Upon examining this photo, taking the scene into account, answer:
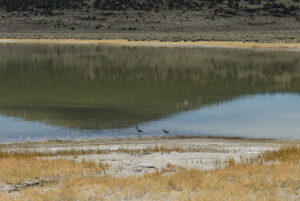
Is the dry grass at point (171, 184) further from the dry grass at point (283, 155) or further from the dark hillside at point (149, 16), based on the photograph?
the dark hillside at point (149, 16)

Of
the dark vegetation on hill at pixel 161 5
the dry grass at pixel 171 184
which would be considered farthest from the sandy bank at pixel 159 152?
the dark vegetation on hill at pixel 161 5

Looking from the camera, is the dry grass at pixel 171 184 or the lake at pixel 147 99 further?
the lake at pixel 147 99

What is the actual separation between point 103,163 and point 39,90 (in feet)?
61.7

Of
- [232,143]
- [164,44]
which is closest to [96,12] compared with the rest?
[164,44]

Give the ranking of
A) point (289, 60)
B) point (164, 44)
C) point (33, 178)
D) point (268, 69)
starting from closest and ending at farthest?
point (33, 178)
point (268, 69)
point (289, 60)
point (164, 44)

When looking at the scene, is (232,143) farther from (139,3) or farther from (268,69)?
(139,3)

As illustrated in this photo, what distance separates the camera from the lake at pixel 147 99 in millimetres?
18812

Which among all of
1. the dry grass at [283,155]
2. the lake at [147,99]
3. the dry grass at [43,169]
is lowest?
the lake at [147,99]

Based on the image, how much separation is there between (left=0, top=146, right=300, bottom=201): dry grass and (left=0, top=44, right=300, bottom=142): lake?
6.17 meters

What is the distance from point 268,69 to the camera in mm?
44125

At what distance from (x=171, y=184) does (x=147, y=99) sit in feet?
53.9

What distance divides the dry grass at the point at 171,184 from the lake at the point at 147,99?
617cm

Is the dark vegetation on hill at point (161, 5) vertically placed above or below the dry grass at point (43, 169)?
below

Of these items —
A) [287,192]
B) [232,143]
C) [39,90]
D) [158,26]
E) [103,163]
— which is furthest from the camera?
[158,26]
